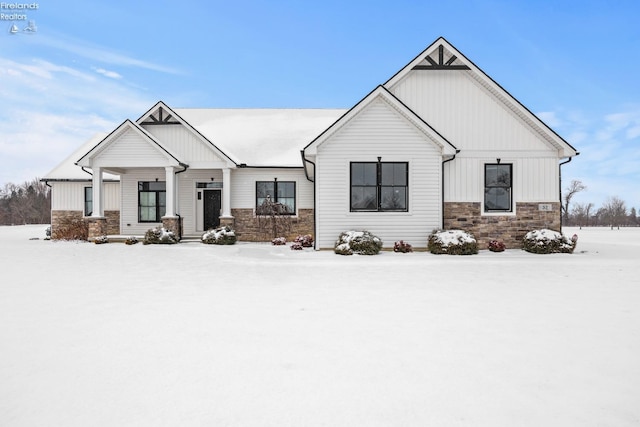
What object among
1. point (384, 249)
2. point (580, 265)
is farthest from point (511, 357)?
point (384, 249)

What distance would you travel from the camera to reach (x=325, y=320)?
536 cm

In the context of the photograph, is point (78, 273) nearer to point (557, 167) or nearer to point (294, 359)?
point (294, 359)

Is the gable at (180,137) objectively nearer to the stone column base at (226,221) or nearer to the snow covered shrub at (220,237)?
the stone column base at (226,221)

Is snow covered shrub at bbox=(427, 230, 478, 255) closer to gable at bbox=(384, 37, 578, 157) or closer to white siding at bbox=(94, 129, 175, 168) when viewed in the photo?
gable at bbox=(384, 37, 578, 157)

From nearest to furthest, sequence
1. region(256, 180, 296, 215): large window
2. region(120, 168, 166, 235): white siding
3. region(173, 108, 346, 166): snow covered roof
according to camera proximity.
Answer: region(256, 180, 296, 215): large window
region(173, 108, 346, 166): snow covered roof
region(120, 168, 166, 235): white siding

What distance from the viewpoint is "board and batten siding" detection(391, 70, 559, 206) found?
52.6 ft

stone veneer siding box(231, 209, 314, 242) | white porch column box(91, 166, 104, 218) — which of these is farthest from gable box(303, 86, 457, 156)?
white porch column box(91, 166, 104, 218)

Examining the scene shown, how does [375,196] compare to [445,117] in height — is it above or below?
below

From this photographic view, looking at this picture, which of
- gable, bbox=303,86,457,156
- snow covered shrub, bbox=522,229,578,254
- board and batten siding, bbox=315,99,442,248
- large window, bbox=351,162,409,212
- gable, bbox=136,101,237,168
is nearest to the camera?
snow covered shrub, bbox=522,229,578,254

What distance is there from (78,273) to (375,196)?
34.7 ft

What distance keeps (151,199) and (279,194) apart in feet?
25.1

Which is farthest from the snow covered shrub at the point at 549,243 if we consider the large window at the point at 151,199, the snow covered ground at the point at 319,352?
the large window at the point at 151,199

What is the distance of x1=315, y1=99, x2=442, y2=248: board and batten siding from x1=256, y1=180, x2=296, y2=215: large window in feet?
17.7

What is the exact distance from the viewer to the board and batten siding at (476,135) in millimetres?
16031
